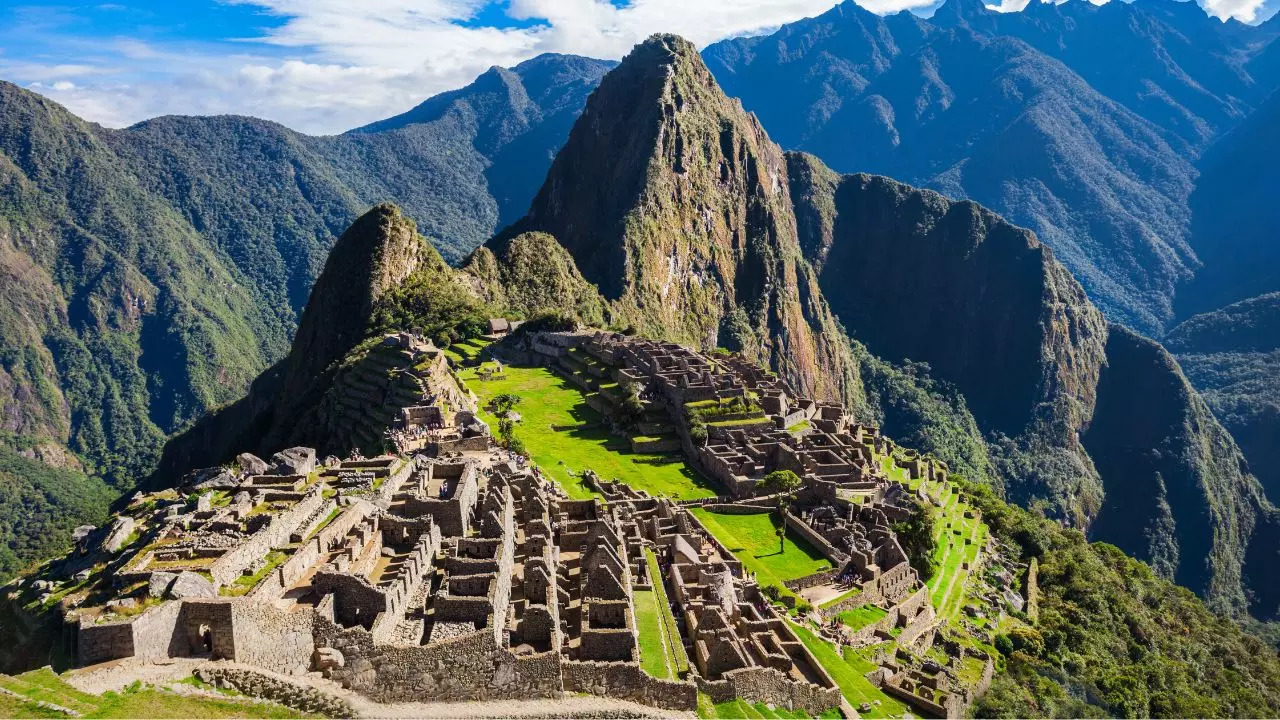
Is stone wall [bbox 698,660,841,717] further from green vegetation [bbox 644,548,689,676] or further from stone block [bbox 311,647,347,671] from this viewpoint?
stone block [bbox 311,647,347,671]

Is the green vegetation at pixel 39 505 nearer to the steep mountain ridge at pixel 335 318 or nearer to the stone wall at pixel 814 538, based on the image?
the steep mountain ridge at pixel 335 318

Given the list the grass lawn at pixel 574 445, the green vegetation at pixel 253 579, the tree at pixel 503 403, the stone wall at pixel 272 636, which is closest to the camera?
the stone wall at pixel 272 636

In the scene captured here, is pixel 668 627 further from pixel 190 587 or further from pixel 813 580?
pixel 813 580

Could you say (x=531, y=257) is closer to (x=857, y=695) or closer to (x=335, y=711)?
(x=857, y=695)

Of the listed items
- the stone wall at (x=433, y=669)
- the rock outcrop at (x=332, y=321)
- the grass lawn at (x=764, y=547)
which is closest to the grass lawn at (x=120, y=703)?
the stone wall at (x=433, y=669)

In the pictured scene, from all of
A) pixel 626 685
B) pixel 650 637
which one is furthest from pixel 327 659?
pixel 650 637

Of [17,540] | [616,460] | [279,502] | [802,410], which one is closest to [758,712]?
[279,502]
